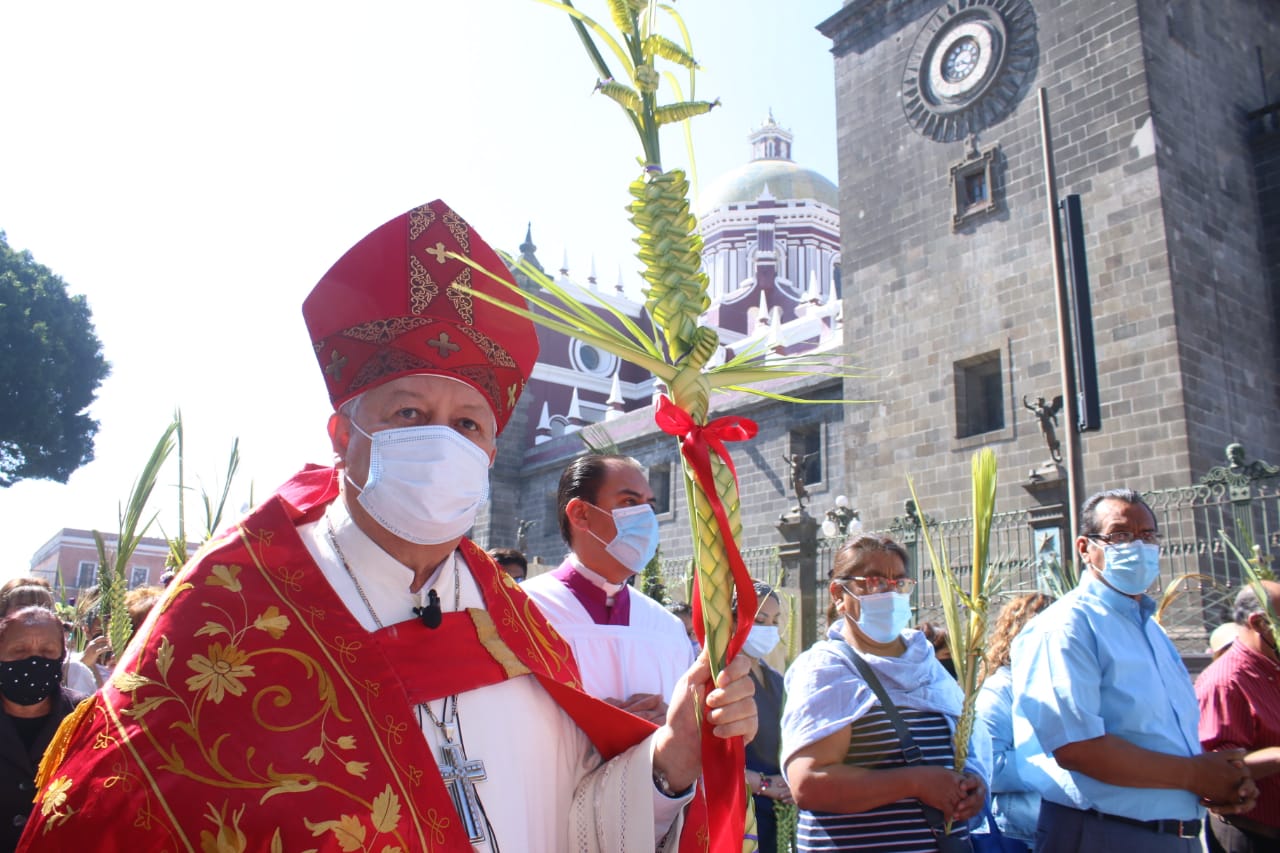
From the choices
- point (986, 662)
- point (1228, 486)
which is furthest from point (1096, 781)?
point (1228, 486)

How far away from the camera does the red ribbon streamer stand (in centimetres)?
143

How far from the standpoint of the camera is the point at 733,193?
4675 cm

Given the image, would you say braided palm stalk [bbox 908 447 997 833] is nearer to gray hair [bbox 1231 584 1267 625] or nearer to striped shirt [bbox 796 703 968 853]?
striped shirt [bbox 796 703 968 853]

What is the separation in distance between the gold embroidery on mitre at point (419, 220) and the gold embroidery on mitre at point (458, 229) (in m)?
0.03

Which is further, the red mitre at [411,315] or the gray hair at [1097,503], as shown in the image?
the gray hair at [1097,503]

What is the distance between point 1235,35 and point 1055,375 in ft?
21.3

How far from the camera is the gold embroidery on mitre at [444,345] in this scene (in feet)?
6.45

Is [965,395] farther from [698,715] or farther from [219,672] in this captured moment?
[219,672]

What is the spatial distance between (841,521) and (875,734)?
12379mm

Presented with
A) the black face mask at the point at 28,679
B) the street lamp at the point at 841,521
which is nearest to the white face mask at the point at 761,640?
the black face mask at the point at 28,679

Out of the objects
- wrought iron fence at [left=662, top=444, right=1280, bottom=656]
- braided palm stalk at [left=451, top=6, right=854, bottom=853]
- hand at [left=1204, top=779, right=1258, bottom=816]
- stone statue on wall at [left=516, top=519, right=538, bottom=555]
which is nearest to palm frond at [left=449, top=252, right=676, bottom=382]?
braided palm stalk at [left=451, top=6, right=854, bottom=853]

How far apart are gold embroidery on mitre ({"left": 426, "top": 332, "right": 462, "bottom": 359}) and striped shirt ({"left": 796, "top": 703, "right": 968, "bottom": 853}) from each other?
186cm

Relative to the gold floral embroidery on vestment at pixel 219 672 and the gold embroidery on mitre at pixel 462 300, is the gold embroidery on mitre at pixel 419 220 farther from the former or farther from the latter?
the gold floral embroidery on vestment at pixel 219 672

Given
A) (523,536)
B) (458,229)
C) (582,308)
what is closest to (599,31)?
(582,308)
